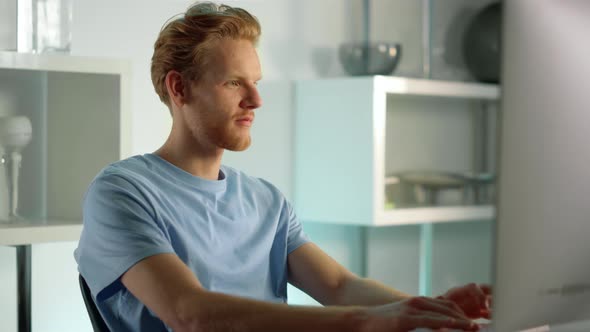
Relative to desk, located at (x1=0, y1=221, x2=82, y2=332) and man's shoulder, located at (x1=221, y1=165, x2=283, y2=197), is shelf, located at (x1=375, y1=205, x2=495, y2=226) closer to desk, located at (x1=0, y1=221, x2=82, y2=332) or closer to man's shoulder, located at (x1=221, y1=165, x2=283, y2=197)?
desk, located at (x1=0, y1=221, x2=82, y2=332)

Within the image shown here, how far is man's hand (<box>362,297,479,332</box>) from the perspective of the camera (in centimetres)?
95

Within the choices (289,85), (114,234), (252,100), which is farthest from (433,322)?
(289,85)

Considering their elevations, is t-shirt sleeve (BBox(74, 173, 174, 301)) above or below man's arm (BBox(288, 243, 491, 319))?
above

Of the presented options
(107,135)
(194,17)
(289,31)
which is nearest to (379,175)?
(289,31)

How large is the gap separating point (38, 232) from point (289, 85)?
1404 millimetres

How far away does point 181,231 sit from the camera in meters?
1.45

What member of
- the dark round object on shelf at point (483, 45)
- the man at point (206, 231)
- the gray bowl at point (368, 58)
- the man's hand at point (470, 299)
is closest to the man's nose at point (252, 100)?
the man at point (206, 231)

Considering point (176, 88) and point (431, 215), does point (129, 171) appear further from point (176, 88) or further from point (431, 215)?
point (431, 215)

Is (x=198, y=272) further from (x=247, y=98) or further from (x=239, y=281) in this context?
(x=247, y=98)

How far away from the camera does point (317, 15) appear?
3324 millimetres

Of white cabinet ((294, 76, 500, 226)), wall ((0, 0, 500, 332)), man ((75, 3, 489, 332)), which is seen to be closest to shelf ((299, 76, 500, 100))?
white cabinet ((294, 76, 500, 226))

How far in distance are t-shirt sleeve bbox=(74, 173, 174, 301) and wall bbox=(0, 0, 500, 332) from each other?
1.09 meters

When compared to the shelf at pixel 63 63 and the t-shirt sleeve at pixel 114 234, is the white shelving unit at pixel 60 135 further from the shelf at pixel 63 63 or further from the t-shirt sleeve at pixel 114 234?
the t-shirt sleeve at pixel 114 234

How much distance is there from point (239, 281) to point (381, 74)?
1.88 meters
